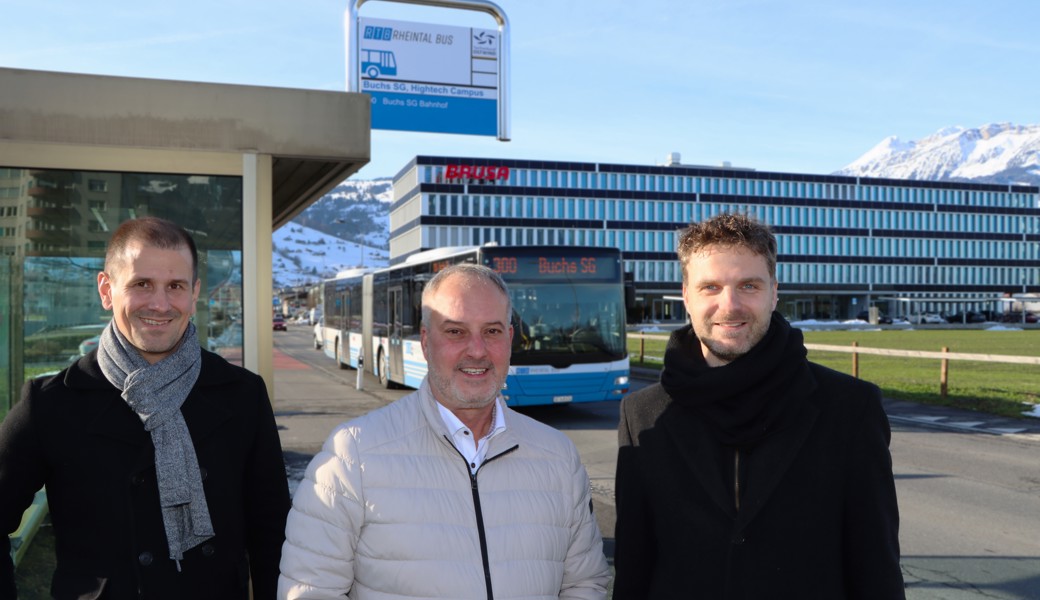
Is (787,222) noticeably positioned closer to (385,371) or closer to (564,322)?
(385,371)

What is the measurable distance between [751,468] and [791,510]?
5.8 inches

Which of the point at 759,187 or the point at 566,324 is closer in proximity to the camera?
the point at 566,324

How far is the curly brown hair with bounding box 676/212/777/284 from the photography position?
95.3 inches

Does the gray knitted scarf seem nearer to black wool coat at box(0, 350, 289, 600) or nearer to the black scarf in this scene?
black wool coat at box(0, 350, 289, 600)

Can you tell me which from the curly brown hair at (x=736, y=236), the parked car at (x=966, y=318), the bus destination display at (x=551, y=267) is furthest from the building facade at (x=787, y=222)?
the curly brown hair at (x=736, y=236)

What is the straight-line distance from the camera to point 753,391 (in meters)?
2.34

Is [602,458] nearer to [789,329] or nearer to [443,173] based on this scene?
[789,329]

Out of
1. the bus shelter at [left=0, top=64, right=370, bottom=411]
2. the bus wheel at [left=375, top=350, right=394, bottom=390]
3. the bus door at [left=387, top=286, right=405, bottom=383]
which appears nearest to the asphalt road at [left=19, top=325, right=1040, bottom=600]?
the bus door at [left=387, top=286, right=405, bottom=383]

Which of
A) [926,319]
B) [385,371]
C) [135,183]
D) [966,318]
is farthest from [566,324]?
[966,318]

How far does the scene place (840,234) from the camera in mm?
95438

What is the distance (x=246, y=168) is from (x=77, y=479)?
3.09 m

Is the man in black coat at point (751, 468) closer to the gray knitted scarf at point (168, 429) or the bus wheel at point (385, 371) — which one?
the gray knitted scarf at point (168, 429)

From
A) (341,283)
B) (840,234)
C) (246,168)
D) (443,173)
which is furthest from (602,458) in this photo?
(840,234)

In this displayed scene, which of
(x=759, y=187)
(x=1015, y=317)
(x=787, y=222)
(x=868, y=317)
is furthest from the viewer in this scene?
(x=787, y=222)
